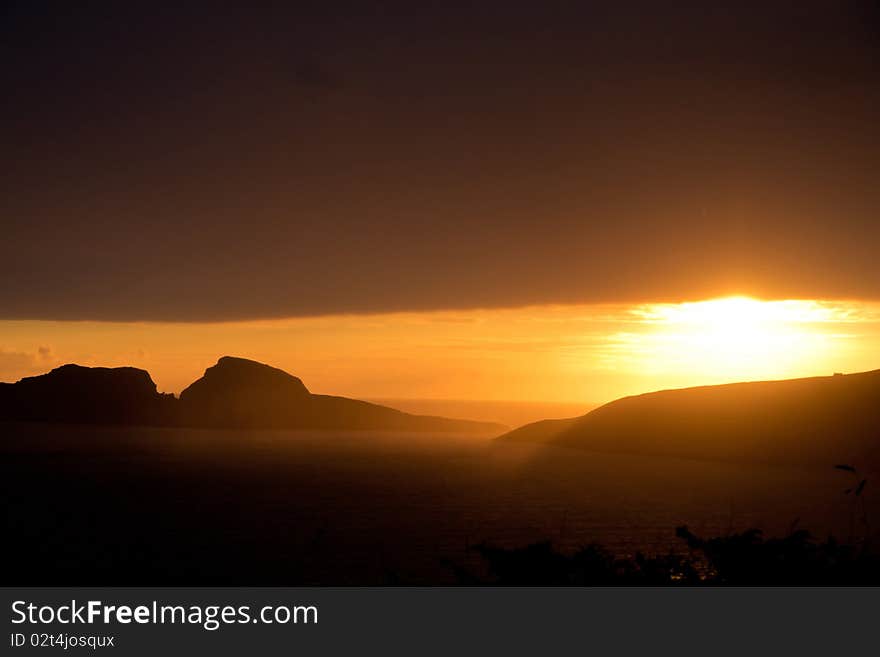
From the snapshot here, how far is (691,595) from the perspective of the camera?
57.2 ft

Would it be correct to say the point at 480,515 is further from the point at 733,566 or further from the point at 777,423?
the point at 777,423

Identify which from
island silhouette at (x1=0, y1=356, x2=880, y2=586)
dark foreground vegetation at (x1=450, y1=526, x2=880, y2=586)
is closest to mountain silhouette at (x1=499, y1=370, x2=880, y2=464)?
island silhouette at (x1=0, y1=356, x2=880, y2=586)

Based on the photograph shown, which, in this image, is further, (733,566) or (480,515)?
(480,515)

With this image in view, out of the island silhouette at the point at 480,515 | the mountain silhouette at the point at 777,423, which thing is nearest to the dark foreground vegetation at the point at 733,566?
the island silhouette at the point at 480,515

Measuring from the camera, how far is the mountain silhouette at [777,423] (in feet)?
493

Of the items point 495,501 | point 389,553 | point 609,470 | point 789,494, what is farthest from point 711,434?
point 389,553

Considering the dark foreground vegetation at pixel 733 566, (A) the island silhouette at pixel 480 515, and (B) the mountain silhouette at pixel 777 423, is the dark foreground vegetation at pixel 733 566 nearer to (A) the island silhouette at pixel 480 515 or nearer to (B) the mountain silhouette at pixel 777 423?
(A) the island silhouette at pixel 480 515

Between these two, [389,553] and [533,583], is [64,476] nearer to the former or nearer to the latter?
[389,553]

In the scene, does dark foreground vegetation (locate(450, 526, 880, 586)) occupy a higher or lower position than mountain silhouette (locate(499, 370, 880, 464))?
lower

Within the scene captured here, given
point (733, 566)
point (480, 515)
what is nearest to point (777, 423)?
point (480, 515)

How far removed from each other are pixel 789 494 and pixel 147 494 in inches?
3027

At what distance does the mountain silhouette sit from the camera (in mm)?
150375

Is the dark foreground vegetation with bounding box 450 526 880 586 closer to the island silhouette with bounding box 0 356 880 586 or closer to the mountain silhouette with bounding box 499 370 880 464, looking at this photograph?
the island silhouette with bounding box 0 356 880 586

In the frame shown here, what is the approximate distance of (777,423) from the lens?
544 feet
